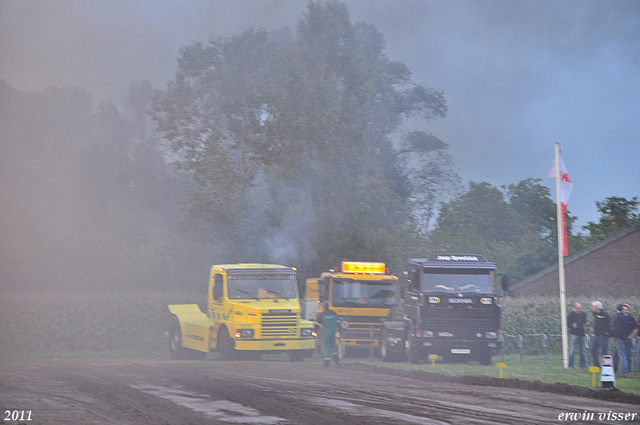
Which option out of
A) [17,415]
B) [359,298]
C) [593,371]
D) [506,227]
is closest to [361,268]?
[359,298]

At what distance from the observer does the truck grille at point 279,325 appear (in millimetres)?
21953

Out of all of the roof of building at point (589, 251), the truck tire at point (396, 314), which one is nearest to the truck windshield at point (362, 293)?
the truck tire at point (396, 314)

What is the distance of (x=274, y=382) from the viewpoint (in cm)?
1529

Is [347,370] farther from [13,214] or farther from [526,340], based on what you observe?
[13,214]

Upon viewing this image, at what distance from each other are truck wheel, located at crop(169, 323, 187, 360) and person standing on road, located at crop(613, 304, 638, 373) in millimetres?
13425

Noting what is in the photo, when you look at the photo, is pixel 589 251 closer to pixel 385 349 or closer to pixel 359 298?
pixel 359 298

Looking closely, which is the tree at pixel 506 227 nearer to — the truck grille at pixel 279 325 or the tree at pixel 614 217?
the tree at pixel 614 217

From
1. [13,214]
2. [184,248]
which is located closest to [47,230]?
[13,214]

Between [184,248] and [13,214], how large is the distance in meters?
18.8

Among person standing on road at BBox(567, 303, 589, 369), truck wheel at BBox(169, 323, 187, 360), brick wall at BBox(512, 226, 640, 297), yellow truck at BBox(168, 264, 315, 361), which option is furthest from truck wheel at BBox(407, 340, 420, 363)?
brick wall at BBox(512, 226, 640, 297)

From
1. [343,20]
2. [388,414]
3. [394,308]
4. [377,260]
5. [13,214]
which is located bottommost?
[388,414]

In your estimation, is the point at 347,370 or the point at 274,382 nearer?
the point at 274,382

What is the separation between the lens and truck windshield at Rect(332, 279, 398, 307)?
25.6m

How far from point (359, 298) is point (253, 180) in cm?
1516
